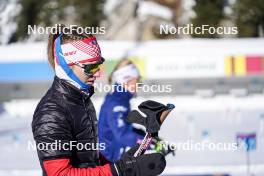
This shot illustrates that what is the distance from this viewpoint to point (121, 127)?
3.85 m

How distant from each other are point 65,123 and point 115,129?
6.17ft

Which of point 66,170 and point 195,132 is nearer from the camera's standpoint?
point 66,170

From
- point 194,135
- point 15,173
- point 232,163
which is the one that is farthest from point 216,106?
point 15,173

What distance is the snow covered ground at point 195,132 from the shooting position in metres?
5.61

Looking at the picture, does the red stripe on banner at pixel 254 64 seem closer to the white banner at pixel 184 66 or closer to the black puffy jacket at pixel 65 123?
the white banner at pixel 184 66

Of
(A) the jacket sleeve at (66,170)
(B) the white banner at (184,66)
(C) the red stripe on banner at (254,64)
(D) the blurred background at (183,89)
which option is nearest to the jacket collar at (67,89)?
(A) the jacket sleeve at (66,170)

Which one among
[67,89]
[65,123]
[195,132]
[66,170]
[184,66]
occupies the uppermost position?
[184,66]

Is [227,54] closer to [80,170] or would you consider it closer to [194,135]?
[194,135]

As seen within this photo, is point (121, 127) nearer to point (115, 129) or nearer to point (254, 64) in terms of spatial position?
point (115, 129)

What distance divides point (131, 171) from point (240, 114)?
8079 millimetres

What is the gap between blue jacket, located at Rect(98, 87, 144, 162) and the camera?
3834 mm

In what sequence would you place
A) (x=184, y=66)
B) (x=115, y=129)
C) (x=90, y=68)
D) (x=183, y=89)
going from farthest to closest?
(x=183, y=89) → (x=184, y=66) → (x=115, y=129) → (x=90, y=68)

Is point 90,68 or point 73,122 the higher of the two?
point 90,68

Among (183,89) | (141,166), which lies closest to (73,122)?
(141,166)
